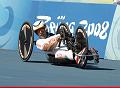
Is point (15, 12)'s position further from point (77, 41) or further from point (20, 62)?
point (77, 41)

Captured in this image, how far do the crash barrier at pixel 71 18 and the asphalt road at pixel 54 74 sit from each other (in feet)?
5.88

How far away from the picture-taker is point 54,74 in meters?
10.4

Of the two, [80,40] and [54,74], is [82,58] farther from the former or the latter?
[54,74]

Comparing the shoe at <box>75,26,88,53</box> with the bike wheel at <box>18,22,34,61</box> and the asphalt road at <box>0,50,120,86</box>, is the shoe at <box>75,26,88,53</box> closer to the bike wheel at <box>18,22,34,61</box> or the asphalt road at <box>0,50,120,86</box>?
the asphalt road at <box>0,50,120,86</box>

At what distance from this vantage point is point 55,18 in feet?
55.7

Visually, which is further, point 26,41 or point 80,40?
point 26,41

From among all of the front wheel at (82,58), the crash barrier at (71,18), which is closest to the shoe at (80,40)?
the front wheel at (82,58)

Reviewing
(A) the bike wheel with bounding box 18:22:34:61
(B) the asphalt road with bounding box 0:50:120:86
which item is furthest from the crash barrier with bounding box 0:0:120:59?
(A) the bike wheel with bounding box 18:22:34:61

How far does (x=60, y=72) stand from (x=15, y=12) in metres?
7.52

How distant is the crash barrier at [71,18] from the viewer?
14930 millimetres

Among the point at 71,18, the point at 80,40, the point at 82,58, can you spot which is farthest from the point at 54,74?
the point at 71,18

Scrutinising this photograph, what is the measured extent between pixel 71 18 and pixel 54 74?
244 inches

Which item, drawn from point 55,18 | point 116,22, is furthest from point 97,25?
point 55,18

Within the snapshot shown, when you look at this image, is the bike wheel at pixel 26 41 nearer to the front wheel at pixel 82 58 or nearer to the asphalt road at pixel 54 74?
the asphalt road at pixel 54 74
